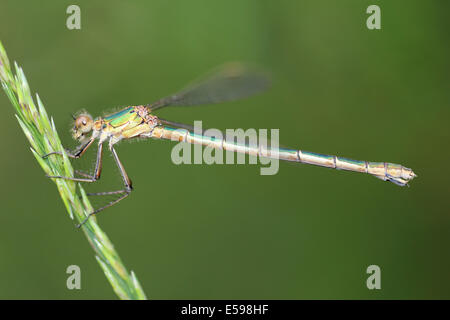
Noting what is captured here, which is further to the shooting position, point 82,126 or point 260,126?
point 260,126

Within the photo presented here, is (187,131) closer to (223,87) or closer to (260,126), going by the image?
(223,87)

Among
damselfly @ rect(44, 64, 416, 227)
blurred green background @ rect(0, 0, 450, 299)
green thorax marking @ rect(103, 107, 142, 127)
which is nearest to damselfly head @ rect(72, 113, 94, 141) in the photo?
damselfly @ rect(44, 64, 416, 227)

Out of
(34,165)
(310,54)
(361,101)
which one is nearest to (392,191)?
(361,101)

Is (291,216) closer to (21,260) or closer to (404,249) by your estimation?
(404,249)

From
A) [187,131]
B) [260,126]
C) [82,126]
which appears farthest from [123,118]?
[260,126]

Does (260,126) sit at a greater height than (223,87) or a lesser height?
greater

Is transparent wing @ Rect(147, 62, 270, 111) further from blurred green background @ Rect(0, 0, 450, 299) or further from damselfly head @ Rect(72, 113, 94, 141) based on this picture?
blurred green background @ Rect(0, 0, 450, 299)

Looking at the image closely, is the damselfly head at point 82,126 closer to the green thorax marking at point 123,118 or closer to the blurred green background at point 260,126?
the green thorax marking at point 123,118
